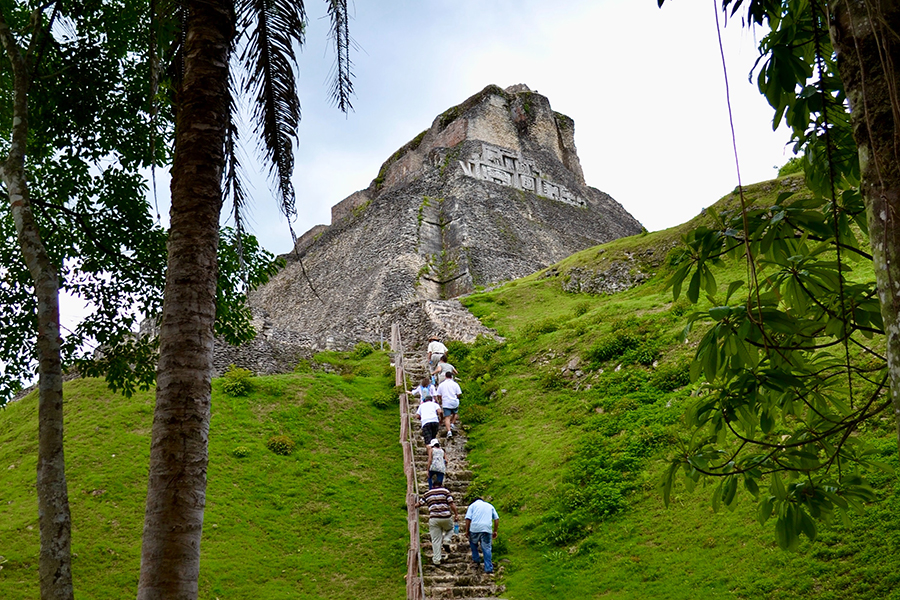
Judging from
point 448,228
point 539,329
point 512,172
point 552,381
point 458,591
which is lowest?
point 458,591

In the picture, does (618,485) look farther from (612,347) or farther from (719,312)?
(719,312)

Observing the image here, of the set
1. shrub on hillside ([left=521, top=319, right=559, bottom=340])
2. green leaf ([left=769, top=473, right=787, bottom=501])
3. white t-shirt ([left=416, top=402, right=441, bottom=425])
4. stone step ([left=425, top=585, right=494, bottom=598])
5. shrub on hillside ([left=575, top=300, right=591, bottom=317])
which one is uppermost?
shrub on hillside ([left=575, top=300, right=591, bottom=317])

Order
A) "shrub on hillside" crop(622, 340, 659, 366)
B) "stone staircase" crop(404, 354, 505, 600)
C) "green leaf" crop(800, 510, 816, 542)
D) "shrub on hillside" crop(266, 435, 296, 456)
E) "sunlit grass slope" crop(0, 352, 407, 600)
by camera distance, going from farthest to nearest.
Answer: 1. "shrub on hillside" crop(266, 435, 296, 456)
2. "shrub on hillside" crop(622, 340, 659, 366)
3. "sunlit grass slope" crop(0, 352, 407, 600)
4. "stone staircase" crop(404, 354, 505, 600)
5. "green leaf" crop(800, 510, 816, 542)

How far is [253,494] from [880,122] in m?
12.0

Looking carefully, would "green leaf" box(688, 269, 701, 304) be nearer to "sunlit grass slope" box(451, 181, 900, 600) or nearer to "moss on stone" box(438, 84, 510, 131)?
"sunlit grass slope" box(451, 181, 900, 600)

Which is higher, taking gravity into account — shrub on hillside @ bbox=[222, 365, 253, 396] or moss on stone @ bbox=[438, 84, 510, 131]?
moss on stone @ bbox=[438, 84, 510, 131]

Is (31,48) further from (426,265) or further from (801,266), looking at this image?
(426,265)

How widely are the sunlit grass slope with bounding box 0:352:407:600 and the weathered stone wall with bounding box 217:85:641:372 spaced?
592cm

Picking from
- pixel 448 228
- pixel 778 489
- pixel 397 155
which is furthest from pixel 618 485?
pixel 397 155

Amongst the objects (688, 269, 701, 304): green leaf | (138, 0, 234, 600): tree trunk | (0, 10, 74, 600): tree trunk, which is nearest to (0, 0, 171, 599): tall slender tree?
(0, 10, 74, 600): tree trunk

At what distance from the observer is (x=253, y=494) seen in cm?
1259

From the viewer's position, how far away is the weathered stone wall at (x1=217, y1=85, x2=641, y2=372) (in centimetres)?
3170

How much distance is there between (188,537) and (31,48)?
6121 millimetres

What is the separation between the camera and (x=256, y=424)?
49.6ft
